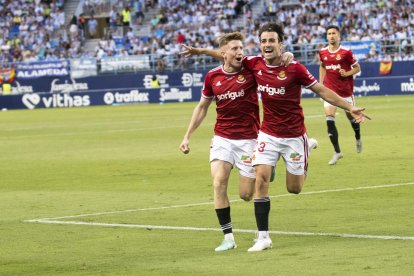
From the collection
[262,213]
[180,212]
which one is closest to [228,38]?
[262,213]

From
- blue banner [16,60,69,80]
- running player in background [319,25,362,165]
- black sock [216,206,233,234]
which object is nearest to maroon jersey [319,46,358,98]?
running player in background [319,25,362,165]

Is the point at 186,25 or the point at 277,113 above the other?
the point at 277,113

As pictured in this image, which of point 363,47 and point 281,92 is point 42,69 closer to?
point 363,47

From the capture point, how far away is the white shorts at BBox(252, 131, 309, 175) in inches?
442

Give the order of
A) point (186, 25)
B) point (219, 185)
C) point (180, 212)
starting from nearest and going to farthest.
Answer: point (219, 185), point (180, 212), point (186, 25)

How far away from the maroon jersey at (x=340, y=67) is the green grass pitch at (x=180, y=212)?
4.51ft

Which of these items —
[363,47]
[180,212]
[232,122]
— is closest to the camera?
[232,122]

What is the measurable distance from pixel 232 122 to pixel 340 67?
10885mm

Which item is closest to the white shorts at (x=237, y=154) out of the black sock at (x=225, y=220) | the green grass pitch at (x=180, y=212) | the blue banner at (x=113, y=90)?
the black sock at (x=225, y=220)

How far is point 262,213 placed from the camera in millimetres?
10930

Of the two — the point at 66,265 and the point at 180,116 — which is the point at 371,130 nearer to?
the point at 180,116

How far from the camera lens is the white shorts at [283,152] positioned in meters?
11.2

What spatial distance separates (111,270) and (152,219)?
3.96 metres

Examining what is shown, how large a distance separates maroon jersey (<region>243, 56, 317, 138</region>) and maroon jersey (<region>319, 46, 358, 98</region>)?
35.4 ft
